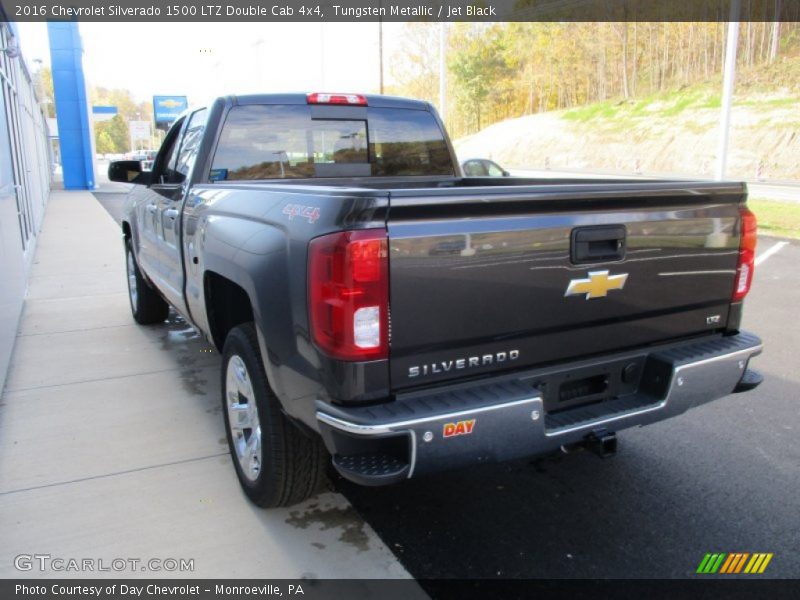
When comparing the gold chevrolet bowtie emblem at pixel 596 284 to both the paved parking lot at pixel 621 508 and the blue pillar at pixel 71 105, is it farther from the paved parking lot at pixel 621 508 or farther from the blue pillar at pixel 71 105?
the blue pillar at pixel 71 105

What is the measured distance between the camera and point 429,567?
9.27ft

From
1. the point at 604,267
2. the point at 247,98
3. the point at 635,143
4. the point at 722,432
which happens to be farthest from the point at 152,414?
the point at 635,143

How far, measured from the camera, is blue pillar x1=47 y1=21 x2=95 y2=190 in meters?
30.4

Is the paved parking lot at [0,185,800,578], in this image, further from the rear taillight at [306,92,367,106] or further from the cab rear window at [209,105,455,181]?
the rear taillight at [306,92,367,106]

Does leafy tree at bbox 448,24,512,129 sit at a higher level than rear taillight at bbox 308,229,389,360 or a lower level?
higher

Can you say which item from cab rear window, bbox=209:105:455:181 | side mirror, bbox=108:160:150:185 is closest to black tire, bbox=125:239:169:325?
side mirror, bbox=108:160:150:185

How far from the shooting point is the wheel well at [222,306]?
352cm

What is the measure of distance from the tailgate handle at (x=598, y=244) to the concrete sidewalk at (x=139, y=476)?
153 centimetres

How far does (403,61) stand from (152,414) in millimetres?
63354

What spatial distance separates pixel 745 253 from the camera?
3.22 meters

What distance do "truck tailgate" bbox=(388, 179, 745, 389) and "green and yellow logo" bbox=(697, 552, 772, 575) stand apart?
38.2 inches

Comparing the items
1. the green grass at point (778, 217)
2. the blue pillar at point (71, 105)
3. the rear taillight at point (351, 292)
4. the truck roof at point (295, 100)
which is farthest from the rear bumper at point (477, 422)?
the blue pillar at point (71, 105)

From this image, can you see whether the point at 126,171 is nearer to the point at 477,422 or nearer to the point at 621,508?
the point at 477,422

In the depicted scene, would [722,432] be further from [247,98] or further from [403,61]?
[403,61]
